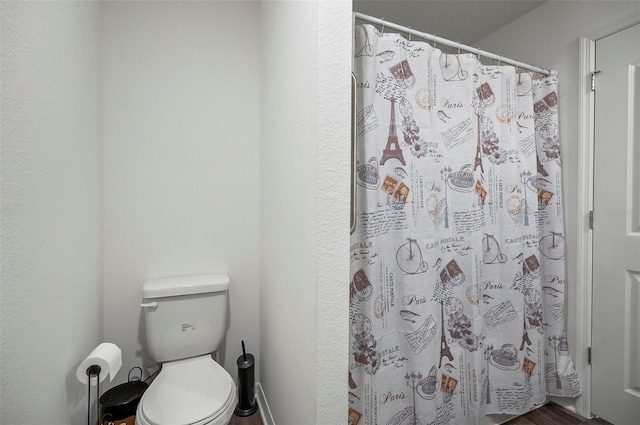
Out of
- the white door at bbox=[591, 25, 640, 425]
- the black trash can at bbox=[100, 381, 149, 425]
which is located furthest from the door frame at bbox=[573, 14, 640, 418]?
the black trash can at bbox=[100, 381, 149, 425]

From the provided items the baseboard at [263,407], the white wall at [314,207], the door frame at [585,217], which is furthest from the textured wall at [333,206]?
the door frame at [585,217]

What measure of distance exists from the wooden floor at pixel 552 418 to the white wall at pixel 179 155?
1633mm

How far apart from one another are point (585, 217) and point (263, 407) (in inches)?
84.9

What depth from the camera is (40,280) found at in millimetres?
882

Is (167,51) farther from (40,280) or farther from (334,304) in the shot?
(334,304)

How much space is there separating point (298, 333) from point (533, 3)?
241 centimetres

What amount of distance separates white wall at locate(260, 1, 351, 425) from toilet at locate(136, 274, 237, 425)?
310 mm

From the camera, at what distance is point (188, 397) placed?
1205 millimetres

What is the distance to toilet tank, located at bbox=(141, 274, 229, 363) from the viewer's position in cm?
144

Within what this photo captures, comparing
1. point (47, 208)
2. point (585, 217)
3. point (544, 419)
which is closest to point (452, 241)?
point (585, 217)

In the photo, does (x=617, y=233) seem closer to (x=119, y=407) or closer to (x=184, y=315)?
(x=184, y=315)

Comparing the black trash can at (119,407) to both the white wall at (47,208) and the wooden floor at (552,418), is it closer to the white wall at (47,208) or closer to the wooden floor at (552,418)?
the white wall at (47,208)


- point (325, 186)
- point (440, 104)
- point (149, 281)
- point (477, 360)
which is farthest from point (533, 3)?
point (149, 281)

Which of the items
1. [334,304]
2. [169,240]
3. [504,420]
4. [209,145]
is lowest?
[504,420]
